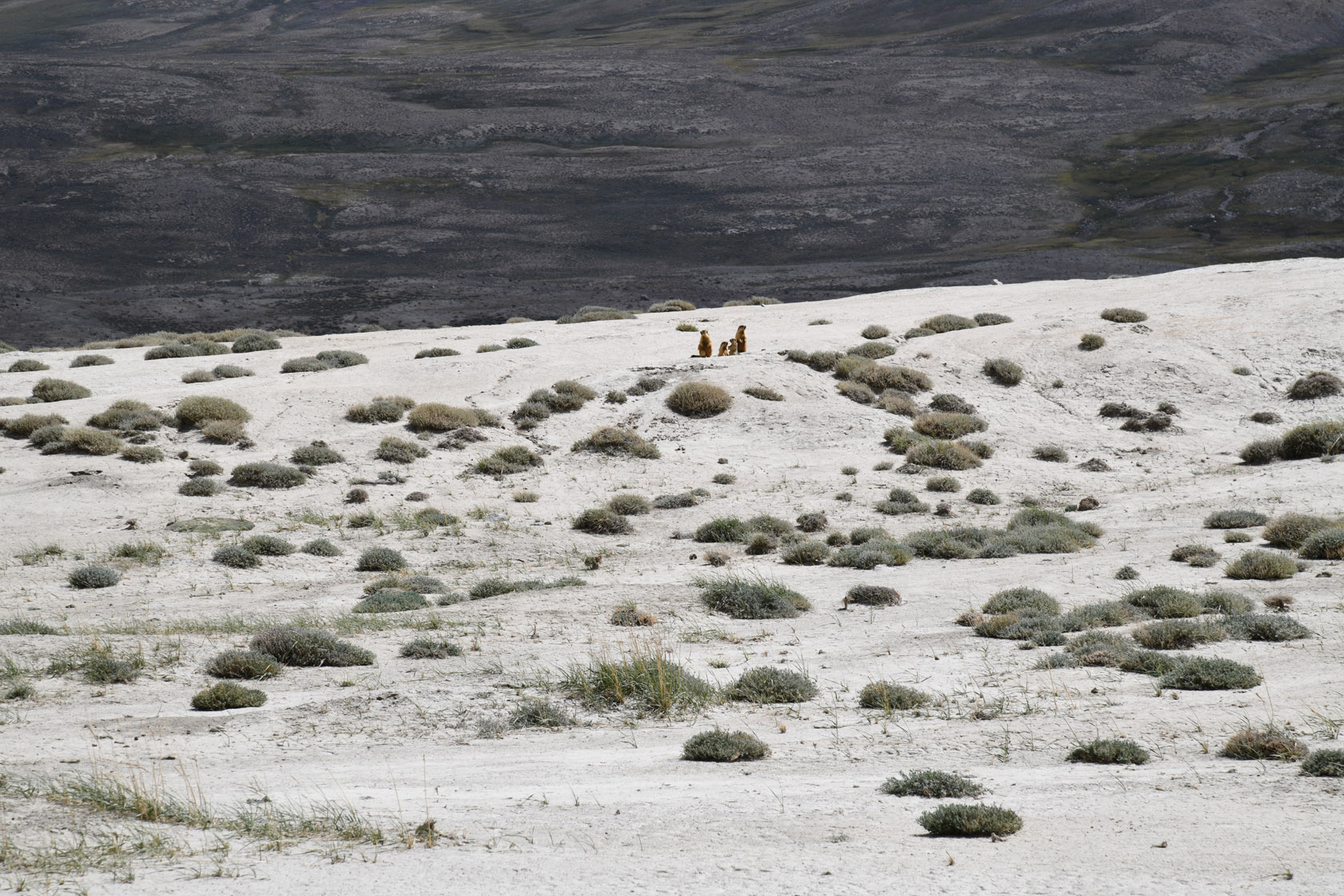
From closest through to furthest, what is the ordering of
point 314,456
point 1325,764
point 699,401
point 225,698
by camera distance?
point 1325,764
point 225,698
point 314,456
point 699,401

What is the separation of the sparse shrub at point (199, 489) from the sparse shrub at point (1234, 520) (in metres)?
18.7

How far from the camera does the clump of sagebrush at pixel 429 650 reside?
41.5 ft

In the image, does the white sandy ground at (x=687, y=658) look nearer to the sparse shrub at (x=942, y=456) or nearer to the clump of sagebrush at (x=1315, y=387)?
the clump of sagebrush at (x=1315, y=387)

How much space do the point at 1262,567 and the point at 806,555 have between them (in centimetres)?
676

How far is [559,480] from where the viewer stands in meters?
24.5

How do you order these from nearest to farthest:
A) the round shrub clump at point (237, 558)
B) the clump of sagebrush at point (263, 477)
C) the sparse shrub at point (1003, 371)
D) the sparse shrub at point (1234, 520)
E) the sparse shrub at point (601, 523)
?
the round shrub clump at point (237, 558), the sparse shrub at point (1234, 520), the sparse shrub at point (601, 523), the clump of sagebrush at point (263, 477), the sparse shrub at point (1003, 371)

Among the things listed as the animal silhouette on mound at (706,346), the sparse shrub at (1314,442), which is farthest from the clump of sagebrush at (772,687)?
the animal silhouette on mound at (706,346)

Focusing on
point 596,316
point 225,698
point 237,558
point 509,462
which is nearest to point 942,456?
point 509,462

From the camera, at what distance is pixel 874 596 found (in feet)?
50.1

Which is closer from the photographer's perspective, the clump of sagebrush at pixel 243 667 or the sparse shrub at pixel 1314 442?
the clump of sagebrush at pixel 243 667

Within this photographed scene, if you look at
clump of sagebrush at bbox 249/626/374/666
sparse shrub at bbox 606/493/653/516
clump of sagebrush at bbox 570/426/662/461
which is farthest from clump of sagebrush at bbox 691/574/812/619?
clump of sagebrush at bbox 570/426/662/461

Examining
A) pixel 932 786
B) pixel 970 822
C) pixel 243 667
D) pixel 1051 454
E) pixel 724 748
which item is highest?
pixel 970 822

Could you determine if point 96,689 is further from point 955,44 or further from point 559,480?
point 955,44

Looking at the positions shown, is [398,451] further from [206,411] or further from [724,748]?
[724,748]
